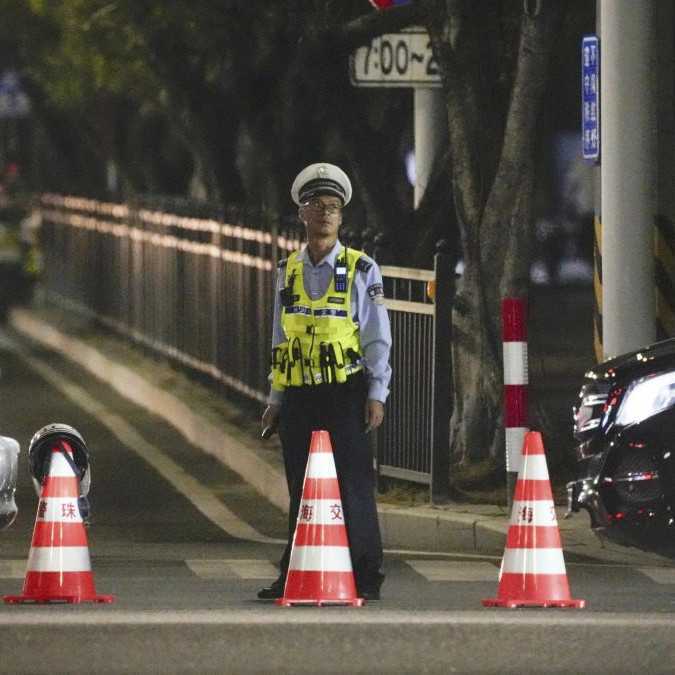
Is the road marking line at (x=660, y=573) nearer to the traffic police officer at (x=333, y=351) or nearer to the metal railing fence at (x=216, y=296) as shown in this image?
the traffic police officer at (x=333, y=351)

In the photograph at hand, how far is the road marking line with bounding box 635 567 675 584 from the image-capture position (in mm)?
11086

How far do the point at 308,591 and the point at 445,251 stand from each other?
15.9 feet

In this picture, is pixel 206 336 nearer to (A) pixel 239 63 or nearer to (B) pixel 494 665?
(A) pixel 239 63

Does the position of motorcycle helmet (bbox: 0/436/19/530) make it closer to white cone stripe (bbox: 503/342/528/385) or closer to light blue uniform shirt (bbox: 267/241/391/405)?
light blue uniform shirt (bbox: 267/241/391/405)

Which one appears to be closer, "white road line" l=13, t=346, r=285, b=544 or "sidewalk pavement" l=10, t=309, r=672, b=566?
"sidewalk pavement" l=10, t=309, r=672, b=566

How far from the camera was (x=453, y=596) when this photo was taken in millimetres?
10602

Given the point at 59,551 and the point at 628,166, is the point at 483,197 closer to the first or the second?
the point at 628,166

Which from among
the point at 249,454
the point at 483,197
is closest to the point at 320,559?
the point at 483,197

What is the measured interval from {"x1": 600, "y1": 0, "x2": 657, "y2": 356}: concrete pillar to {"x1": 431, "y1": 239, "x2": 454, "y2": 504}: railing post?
91 centimetres

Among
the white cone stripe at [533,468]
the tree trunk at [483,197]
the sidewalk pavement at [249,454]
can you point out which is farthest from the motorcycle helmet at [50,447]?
the tree trunk at [483,197]

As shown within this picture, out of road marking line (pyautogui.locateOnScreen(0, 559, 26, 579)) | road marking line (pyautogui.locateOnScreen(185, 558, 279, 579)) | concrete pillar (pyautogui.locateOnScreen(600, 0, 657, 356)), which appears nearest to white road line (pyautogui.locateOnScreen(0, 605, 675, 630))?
road marking line (pyautogui.locateOnScreen(0, 559, 26, 579))

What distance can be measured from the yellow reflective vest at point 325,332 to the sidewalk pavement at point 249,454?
8.73ft

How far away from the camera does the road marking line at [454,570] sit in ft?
37.7

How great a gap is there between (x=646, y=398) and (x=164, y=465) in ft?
24.2
